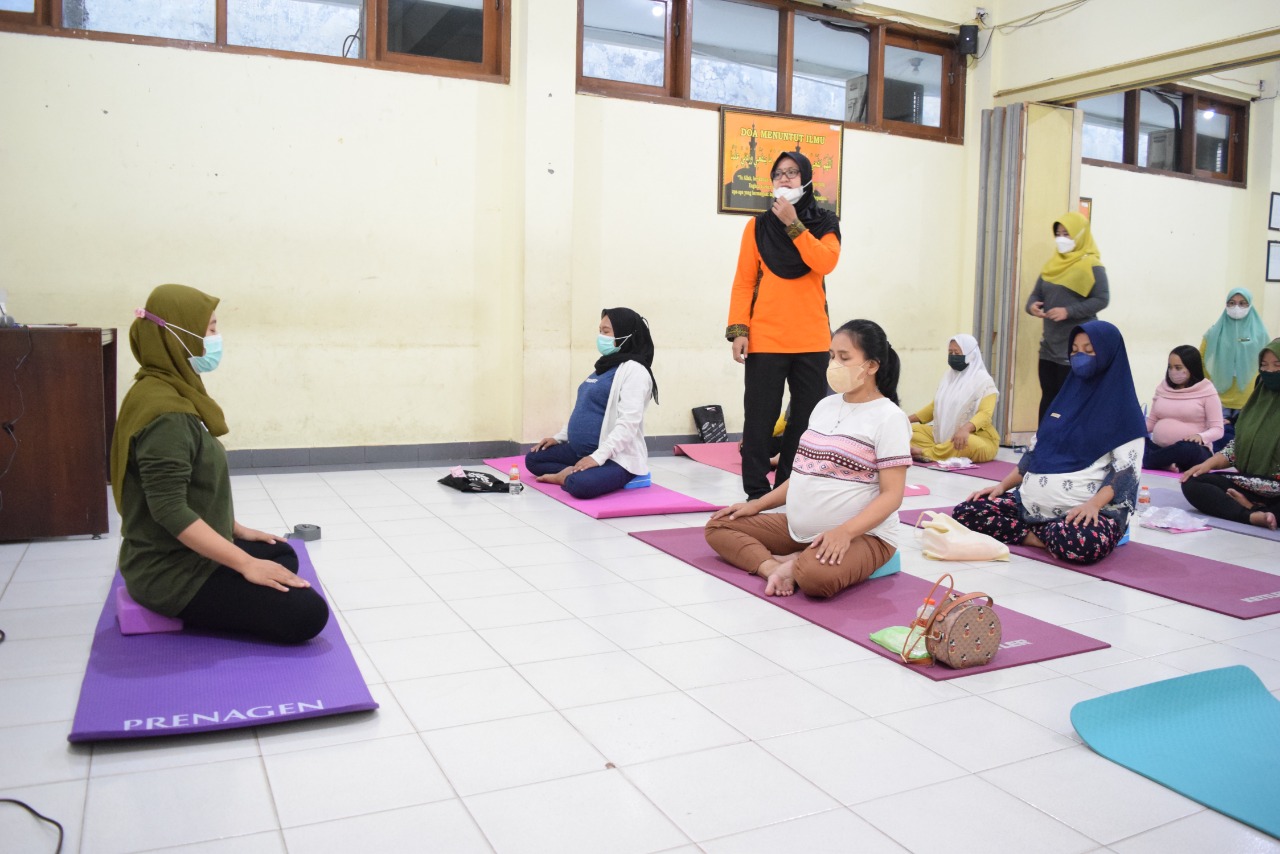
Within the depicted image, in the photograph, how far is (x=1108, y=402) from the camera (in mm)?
3980

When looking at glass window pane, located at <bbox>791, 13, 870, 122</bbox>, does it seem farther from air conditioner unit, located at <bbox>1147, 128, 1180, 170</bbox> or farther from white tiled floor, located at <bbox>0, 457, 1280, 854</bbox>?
white tiled floor, located at <bbox>0, 457, 1280, 854</bbox>

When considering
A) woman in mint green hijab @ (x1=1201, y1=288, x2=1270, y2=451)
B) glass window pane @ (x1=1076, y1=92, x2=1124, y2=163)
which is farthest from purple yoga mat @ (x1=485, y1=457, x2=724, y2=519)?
glass window pane @ (x1=1076, y1=92, x2=1124, y2=163)

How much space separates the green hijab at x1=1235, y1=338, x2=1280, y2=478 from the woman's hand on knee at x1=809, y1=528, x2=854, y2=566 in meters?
2.65

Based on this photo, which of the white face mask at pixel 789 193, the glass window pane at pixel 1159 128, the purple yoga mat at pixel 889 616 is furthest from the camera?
the glass window pane at pixel 1159 128

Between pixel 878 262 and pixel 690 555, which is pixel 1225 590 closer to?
pixel 690 555

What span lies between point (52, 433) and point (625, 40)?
13.9 feet

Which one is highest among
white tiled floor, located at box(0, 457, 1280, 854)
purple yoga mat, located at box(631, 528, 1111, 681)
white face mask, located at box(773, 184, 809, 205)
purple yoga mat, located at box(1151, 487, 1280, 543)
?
white face mask, located at box(773, 184, 809, 205)

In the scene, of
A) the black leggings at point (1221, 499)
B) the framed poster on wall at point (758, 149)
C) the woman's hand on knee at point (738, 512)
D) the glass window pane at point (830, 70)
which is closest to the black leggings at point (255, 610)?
the woman's hand on knee at point (738, 512)

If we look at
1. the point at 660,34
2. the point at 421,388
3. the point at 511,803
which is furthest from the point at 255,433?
the point at 511,803

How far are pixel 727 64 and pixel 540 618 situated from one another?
4908 millimetres

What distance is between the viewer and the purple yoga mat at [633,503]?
4.73 meters

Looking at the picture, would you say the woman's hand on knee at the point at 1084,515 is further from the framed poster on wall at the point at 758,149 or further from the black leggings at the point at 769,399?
the framed poster on wall at the point at 758,149

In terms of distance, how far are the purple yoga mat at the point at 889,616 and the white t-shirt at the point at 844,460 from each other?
0.66ft

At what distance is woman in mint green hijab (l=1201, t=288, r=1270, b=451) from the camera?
6.91 m
